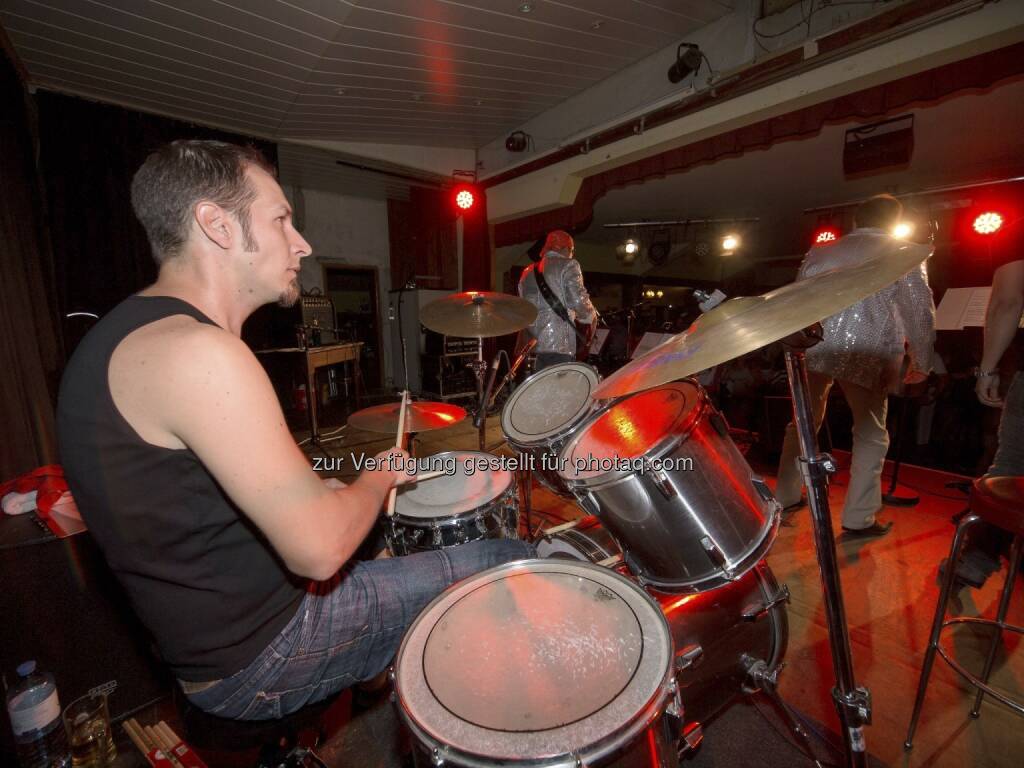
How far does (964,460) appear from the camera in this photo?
3.95m

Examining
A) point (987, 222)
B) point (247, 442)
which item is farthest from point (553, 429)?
point (987, 222)

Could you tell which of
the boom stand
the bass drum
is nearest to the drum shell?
the bass drum

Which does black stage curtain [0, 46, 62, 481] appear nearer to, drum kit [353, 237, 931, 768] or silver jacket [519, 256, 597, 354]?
drum kit [353, 237, 931, 768]

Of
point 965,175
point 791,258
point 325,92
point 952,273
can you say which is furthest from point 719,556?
point 791,258

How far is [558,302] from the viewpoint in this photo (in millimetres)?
3928

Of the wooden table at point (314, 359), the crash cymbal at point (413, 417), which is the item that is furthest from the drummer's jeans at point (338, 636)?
the wooden table at point (314, 359)

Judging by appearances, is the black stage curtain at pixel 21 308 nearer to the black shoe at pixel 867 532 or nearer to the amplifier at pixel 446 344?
the amplifier at pixel 446 344

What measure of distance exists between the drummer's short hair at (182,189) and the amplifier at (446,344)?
17.9ft

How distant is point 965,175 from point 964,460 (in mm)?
5270

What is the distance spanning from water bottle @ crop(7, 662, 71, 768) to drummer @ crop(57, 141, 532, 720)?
90 cm

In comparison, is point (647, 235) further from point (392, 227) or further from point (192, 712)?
point (192, 712)

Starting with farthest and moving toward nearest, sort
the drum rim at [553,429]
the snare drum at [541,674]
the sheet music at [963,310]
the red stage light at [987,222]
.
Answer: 1. the red stage light at [987,222]
2. the sheet music at [963,310]
3. the drum rim at [553,429]
4. the snare drum at [541,674]

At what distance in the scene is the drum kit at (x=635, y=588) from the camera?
739mm

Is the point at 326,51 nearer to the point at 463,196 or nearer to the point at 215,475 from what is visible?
the point at 463,196
